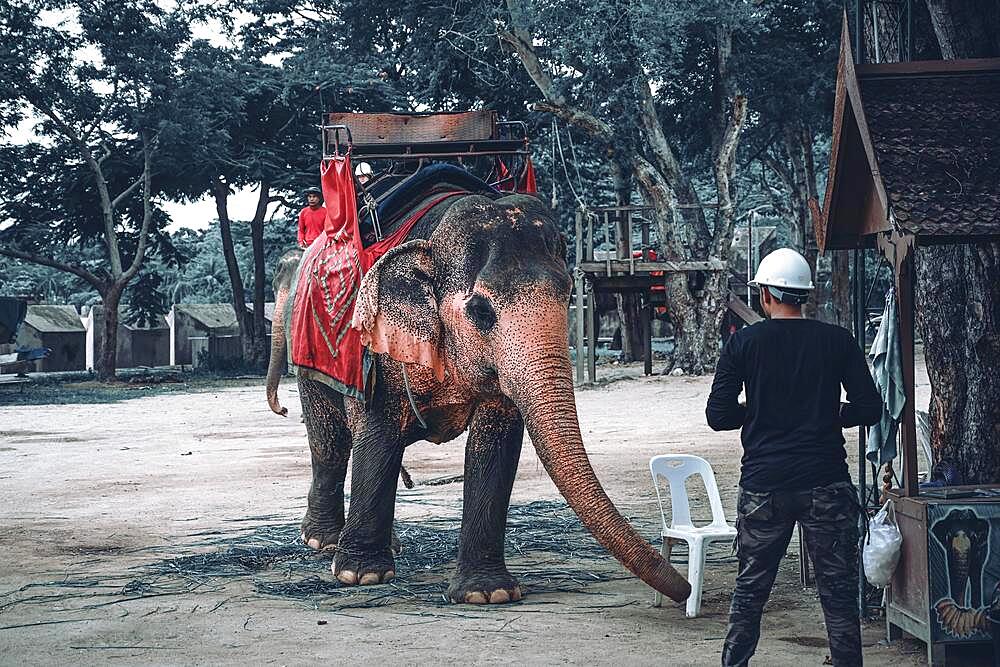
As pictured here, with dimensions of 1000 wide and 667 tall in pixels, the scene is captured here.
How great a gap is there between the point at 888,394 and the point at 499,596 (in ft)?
8.38

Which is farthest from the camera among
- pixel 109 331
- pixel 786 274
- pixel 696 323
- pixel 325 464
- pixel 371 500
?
pixel 109 331

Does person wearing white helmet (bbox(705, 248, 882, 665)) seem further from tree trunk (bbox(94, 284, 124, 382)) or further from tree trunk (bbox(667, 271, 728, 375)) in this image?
tree trunk (bbox(94, 284, 124, 382))

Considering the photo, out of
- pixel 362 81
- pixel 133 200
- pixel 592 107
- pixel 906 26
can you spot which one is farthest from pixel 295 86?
pixel 906 26

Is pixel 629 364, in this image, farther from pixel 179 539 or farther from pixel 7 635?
pixel 7 635

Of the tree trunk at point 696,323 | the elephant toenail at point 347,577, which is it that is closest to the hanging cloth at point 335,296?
the elephant toenail at point 347,577

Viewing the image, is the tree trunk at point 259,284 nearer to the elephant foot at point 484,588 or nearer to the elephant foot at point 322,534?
the elephant foot at point 322,534

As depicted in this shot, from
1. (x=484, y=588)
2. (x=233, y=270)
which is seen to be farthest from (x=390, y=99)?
(x=484, y=588)

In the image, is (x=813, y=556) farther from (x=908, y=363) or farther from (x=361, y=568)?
(x=361, y=568)

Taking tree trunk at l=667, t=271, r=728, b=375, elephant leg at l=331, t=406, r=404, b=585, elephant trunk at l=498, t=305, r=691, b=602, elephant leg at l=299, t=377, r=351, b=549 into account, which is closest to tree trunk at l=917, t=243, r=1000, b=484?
elephant trunk at l=498, t=305, r=691, b=602

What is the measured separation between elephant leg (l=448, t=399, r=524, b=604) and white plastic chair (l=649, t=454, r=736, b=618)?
87 centimetres

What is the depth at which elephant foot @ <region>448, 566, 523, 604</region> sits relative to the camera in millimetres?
7602

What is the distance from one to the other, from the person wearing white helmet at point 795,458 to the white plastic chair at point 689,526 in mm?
1819

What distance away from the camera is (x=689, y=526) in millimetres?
7652

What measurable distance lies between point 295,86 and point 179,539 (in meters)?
30.3
